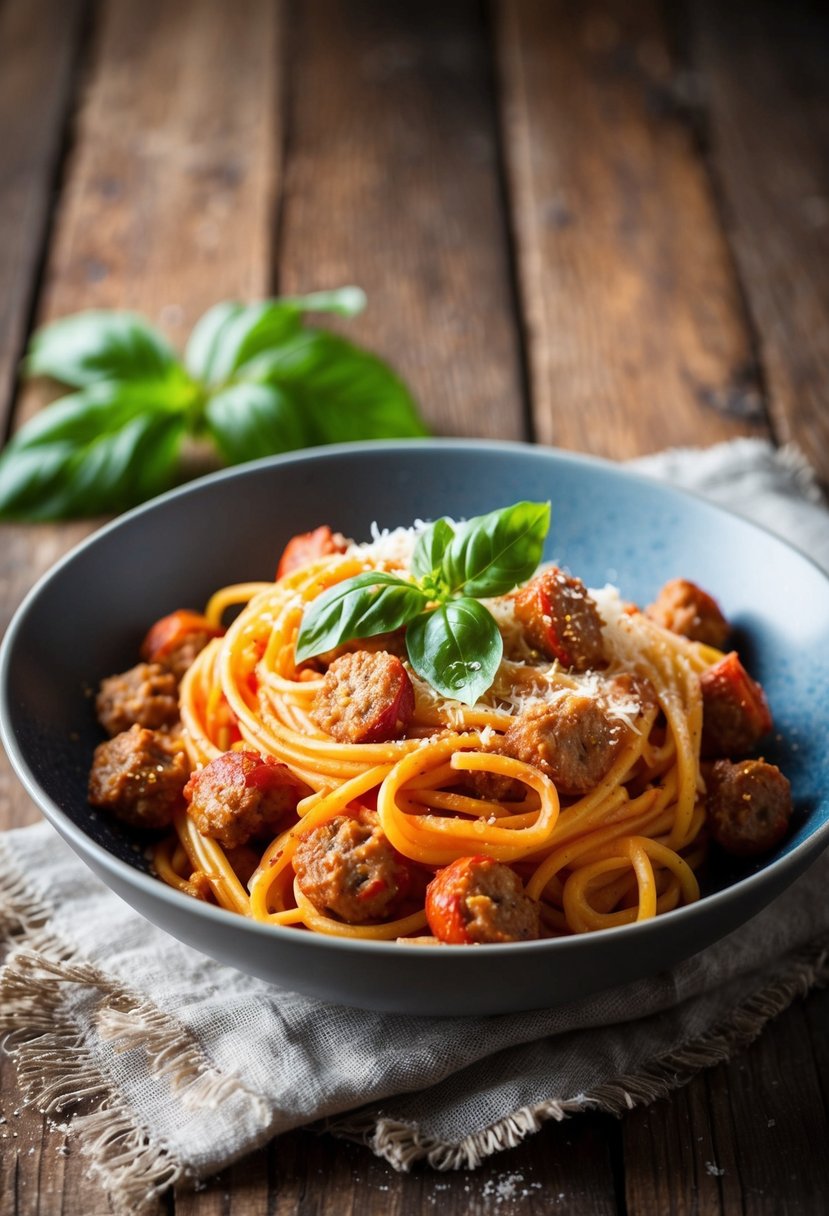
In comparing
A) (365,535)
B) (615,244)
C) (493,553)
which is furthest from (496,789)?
(615,244)

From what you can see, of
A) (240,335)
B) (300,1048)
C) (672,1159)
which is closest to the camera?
(672,1159)

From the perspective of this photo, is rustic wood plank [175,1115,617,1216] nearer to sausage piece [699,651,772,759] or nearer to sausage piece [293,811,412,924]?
sausage piece [293,811,412,924]

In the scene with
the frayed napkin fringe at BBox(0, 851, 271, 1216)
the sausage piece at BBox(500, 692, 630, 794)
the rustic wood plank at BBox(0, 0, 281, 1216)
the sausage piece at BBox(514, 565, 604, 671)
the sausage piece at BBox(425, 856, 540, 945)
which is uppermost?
the sausage piece at BBox(514, 565, 604, 671)

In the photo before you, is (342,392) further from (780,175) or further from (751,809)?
(780,175)

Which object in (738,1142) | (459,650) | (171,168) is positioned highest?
(459,650)

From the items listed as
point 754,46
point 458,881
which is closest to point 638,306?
point 754,46

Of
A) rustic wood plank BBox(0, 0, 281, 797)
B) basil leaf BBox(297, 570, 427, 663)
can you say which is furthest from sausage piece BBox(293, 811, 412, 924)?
rustic wood plank BBox(0, 0, 281, 797)

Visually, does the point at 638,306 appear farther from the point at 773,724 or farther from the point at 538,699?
the point at 538,699
